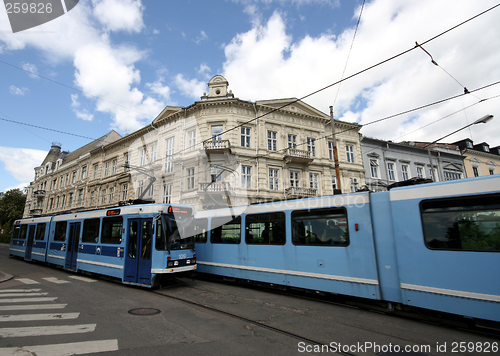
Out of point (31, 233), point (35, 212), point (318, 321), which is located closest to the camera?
point (318, 321)

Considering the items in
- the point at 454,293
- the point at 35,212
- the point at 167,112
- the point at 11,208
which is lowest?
the point at 454,293

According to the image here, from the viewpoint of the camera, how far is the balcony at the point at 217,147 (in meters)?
21.7

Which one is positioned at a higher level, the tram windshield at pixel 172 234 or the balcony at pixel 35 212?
the balcony at pixel 35 212

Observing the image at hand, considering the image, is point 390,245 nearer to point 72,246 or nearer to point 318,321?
point 318,321

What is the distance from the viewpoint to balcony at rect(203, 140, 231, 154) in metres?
21.7

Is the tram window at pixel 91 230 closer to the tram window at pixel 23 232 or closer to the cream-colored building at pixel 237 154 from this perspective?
the cream-colored building at pixel 237 154

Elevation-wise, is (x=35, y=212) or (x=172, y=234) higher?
(x=35, y=212)

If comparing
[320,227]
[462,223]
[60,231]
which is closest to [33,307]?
[320,227]

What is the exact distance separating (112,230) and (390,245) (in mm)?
10056

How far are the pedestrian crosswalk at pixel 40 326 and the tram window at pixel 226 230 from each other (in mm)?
5362

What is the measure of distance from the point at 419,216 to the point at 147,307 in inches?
282

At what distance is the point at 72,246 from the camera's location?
→ 13.0 metres

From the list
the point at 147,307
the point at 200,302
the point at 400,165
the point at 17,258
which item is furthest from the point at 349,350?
the point at 400,165

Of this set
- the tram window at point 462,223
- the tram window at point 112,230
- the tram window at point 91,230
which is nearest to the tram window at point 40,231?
the tram window at point 91,230
